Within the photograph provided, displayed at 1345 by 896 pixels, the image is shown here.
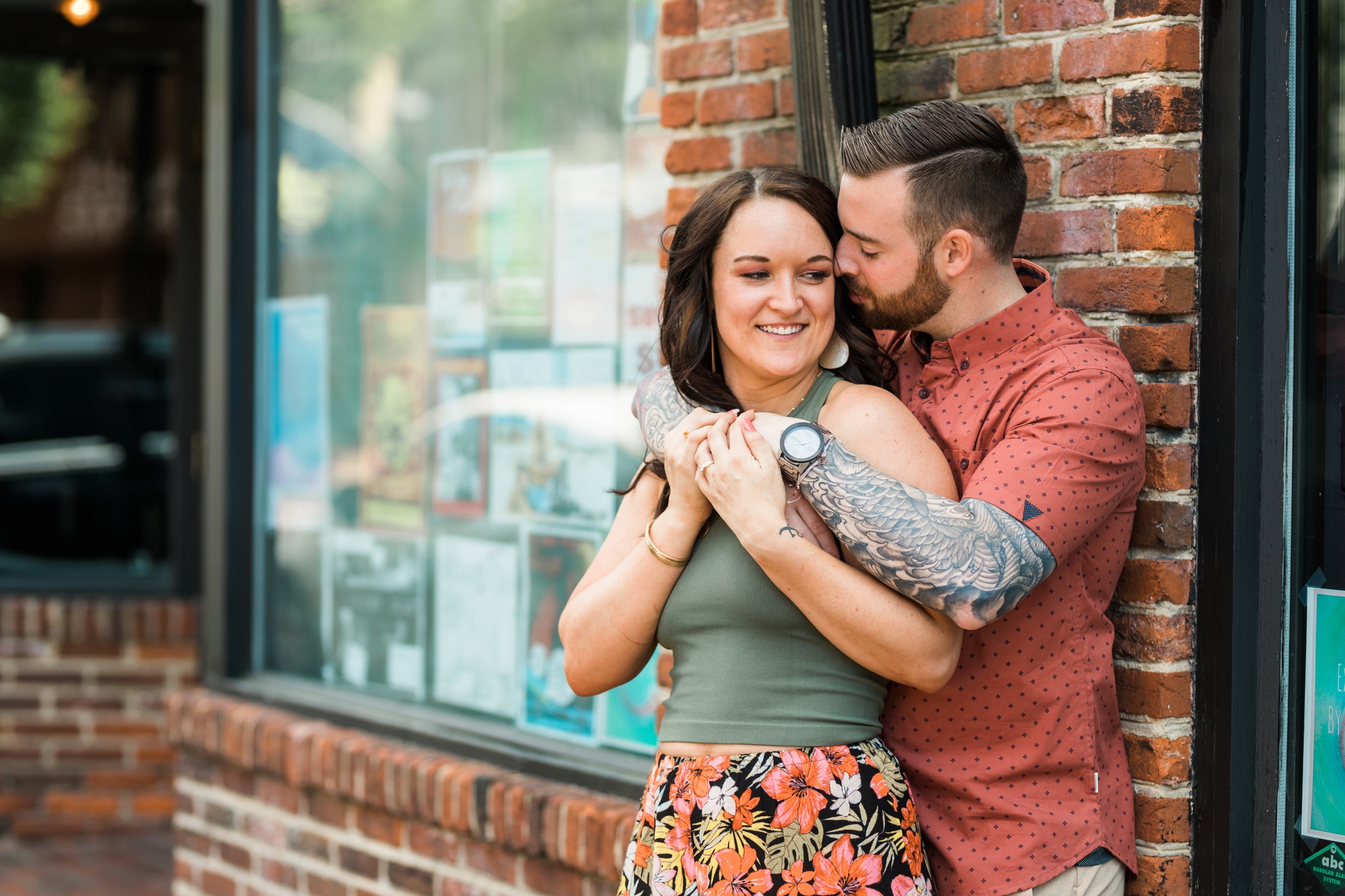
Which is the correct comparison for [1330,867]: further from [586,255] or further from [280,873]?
[280,873]

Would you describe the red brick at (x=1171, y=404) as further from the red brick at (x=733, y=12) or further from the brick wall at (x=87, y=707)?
the brick wall at (x=87, y=707)

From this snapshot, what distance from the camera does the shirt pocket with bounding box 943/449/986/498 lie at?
201cm

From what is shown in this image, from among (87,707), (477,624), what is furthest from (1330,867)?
(87,707)

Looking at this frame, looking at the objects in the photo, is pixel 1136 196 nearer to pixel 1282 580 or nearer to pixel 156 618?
pixel 1282 580

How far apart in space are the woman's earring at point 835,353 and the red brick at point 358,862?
220 cm

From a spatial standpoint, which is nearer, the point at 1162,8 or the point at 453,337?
the point at 1162,8

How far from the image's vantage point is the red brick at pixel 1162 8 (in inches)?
87.1

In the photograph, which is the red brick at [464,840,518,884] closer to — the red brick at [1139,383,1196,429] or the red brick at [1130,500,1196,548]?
the red brick at [1130,500,1196,548]

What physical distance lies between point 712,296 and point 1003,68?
76cm

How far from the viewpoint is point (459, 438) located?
3.78 meters

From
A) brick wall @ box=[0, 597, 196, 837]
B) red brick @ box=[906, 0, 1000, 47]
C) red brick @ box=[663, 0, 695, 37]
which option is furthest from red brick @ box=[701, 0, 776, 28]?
brick wall @ box=[0, 597, 196, 837]

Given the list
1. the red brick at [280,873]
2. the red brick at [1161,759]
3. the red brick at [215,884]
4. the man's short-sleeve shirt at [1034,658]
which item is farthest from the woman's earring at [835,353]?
the red brick at [215,884]

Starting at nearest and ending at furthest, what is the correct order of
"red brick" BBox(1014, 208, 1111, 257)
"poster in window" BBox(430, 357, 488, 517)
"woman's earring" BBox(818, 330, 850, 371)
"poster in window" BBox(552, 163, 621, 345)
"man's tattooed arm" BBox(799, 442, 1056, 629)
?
"man's tattooed arm" BBox(799, 442, 1056, 629)
"woman's earring" BBox(818, 330, 850, 371)
"red brick" BBox(1014, 208, 1111, 257)
"poster in window" BBox(552, 163, 621, 345)
"poster in window" BBox(430, 357, 488, 517)

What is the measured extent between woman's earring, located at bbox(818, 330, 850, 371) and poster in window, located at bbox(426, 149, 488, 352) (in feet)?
5.74
